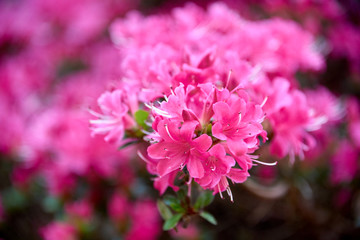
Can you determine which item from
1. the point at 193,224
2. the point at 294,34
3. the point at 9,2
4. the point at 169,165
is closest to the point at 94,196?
the point at 193,224

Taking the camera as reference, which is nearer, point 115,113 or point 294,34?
point 115,113

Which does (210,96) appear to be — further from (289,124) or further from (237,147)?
(289,124)

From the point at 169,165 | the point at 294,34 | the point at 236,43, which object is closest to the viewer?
the point at 169,165

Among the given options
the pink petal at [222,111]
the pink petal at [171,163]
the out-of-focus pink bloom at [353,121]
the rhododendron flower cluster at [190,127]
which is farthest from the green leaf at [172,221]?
the out-of-focus pink bloom at [353,121]

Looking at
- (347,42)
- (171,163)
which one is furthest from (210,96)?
(347,42)

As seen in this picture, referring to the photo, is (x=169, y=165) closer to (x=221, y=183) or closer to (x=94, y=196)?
(x=221, y=183)

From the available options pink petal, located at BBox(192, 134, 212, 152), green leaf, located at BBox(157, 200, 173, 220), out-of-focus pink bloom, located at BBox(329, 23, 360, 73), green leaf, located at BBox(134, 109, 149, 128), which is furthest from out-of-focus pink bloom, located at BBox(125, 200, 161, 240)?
out-of-focus pink bloom, located at BBox(329, 23, 360, 73)

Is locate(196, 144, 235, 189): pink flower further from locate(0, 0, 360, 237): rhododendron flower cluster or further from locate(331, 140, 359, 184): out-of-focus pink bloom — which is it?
locate(331, 140, 359, 184): out-of-focus pink bloom
